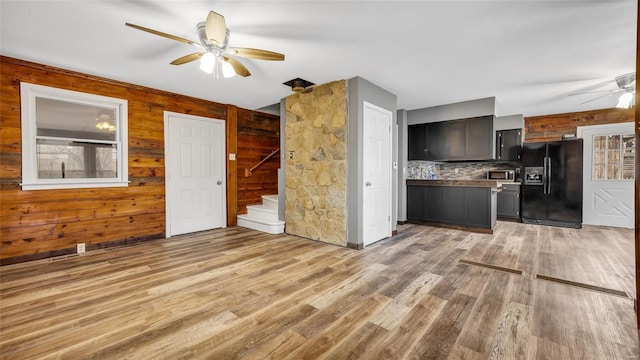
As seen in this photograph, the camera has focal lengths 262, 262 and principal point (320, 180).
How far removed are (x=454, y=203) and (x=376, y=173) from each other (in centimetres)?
207

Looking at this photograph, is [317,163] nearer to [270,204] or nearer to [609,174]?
[270,204]

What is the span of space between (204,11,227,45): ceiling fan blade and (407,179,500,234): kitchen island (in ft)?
15.2

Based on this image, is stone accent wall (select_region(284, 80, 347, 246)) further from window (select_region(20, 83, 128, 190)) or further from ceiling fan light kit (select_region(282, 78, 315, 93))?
window (select_region(20, 83, 128, 190))

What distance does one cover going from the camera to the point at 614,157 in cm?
537

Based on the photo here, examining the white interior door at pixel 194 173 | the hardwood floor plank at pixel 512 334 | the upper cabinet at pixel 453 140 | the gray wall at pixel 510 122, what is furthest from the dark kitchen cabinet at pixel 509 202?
the white interior door at pixel 194 173

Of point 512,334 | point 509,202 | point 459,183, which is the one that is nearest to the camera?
point 512,334

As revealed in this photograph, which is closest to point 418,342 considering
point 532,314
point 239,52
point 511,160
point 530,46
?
point 532,314

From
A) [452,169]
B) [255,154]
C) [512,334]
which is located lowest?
[512,334]

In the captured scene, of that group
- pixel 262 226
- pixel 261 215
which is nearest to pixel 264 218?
pixel 261 215

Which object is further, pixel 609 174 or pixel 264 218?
pixel 609 174

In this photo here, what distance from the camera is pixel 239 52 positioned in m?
2.46

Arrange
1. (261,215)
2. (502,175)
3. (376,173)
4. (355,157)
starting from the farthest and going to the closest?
(502,175), (261,215), (376,173), (355,157)

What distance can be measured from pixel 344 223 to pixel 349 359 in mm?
2312

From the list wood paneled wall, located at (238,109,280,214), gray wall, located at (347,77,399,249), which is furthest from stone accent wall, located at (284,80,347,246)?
wood paneled wall, located at (238,109,280,214)
